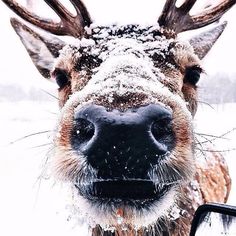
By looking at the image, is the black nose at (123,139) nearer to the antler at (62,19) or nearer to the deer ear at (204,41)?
the antler at (62,19)

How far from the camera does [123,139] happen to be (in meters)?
2.02

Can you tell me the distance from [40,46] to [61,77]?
827mm

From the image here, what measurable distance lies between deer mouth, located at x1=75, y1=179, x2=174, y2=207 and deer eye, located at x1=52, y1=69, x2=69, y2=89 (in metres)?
1.18

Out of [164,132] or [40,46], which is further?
[40,46]

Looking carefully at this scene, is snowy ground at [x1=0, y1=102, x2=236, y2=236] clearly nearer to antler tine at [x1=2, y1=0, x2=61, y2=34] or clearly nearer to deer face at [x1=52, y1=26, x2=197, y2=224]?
antler tine at [x1=2, y1=0, x2=61, y2=34]

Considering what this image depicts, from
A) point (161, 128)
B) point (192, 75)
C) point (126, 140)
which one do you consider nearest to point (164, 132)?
point (161, 128)

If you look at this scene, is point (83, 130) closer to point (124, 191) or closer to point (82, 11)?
point (124, 191)

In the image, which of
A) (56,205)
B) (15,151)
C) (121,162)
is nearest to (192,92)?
(121,162)

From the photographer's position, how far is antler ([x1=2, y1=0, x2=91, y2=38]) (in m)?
3.31

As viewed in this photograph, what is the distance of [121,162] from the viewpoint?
81.0 inches

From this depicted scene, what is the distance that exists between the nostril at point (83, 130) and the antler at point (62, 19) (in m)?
1.29

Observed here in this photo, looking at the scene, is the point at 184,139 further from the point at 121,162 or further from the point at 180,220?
the point at 180,220

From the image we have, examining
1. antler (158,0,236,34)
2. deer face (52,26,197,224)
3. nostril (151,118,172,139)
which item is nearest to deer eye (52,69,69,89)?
deer face (52,26,197,224)

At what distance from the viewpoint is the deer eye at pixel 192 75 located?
3.31 meters
